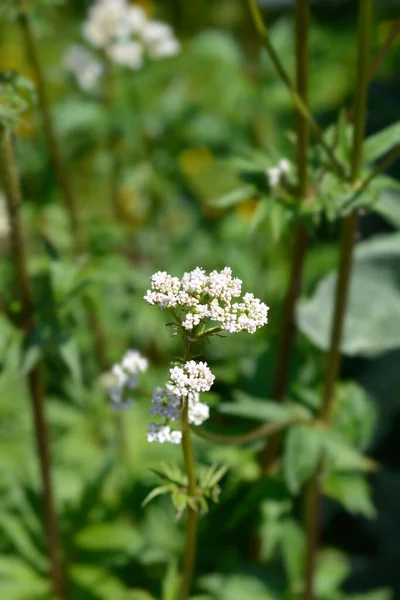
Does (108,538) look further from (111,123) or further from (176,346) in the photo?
(111,123)

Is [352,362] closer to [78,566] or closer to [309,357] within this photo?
[309,357]

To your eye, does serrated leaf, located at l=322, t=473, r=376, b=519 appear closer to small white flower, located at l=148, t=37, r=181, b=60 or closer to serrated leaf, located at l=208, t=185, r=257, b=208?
serrated leaf, located at l=208, t=185, r=257, b=208

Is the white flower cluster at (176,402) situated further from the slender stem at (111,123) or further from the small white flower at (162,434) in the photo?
the slender stem at (111,123)

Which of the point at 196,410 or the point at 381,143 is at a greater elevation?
the point at 381,143

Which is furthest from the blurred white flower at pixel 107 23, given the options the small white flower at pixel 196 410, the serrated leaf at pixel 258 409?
the small white flower at pixel 196 410

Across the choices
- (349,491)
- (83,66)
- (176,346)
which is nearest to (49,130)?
(83,66)

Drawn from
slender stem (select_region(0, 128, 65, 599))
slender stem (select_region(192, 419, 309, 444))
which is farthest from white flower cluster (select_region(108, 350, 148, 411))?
slender stem (select_region(0, 128, 65, 599))
